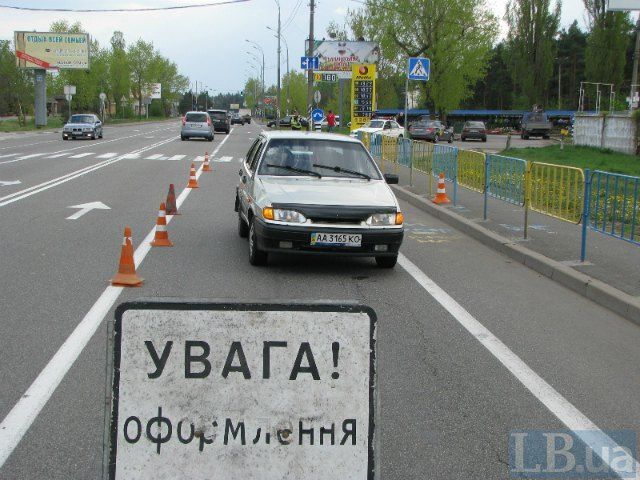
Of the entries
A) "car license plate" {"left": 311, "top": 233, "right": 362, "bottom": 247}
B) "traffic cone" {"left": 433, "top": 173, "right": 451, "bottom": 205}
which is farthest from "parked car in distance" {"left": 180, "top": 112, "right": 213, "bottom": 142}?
"car license plate" {"left": 311, "top": 233, "right": 362, "bottom": 247}

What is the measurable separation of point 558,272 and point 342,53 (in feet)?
151

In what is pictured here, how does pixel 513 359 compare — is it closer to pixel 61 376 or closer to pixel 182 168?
pixel 61 376

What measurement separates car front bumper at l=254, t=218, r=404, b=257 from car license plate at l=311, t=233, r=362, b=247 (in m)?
0.03

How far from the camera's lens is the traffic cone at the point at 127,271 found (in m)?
8.39

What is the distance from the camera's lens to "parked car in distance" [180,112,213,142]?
4600cm

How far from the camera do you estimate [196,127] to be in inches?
1812

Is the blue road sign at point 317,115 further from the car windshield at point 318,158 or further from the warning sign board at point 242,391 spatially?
the warning sign board at point 242,391

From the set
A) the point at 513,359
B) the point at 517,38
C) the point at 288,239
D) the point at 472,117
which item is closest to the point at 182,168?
the point at 288,239

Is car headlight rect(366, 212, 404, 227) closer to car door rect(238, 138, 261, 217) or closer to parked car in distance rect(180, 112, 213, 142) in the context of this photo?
car door rect(238, 138, 261, 217)

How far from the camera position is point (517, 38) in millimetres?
80062

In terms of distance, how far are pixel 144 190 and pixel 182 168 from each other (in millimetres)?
7455

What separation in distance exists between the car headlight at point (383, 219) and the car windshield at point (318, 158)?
1188mm

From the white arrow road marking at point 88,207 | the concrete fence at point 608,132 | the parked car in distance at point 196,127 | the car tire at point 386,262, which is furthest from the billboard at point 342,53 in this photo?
the car tire at point 386,262

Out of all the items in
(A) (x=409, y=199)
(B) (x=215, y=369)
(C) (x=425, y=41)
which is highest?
(C) (x=425, y=41)
